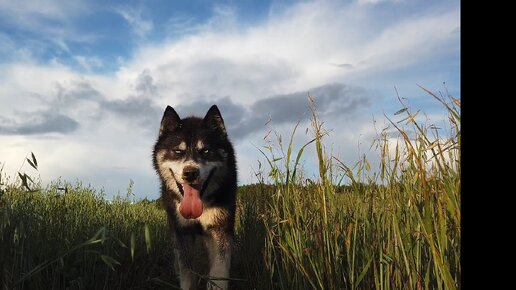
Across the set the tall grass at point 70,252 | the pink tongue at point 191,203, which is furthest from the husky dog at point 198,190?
the tall grass at point 70,252

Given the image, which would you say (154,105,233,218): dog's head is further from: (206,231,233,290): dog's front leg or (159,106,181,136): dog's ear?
(206,231,233,290): dog's front leg

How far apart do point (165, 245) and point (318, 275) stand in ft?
15.8

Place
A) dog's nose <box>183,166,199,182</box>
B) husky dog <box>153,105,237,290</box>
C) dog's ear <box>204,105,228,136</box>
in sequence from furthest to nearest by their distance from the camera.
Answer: dog's ear <box>204,105,228,136</box> → husky dog <box>153,105,237,290</box> → dog's nose <box>183,166,199,182</box>

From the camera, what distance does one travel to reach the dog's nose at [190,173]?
5.40m

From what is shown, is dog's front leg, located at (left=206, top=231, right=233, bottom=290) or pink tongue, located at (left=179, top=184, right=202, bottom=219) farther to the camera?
pink tongue, located at (left=179, top=184, right=202, bottom=219)

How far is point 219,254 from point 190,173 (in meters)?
0.96

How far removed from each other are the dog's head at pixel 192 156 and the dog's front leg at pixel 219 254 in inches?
13.3

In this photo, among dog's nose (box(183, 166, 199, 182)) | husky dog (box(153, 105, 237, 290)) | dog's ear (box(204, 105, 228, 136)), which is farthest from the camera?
dog's ear (box(204, 105, 228, 136))

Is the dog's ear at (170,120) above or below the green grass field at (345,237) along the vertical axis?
above

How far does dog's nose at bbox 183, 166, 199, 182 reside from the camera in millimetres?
5398

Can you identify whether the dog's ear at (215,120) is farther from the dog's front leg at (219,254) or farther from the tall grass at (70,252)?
the tall grass at (70,252)

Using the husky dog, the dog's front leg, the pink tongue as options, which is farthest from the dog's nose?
the dog's front leg
